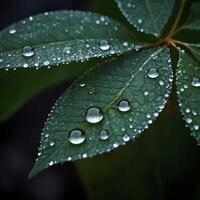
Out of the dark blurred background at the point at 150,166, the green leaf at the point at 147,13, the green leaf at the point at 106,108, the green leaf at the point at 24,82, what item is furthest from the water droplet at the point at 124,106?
the green leaf at the point at 24,82

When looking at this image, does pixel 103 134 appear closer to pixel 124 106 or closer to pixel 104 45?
pixel 124 106

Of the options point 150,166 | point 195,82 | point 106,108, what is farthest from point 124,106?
point 150,166

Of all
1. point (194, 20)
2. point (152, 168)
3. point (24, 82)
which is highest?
point (194, 20)

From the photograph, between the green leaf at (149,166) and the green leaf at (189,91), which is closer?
the green leaf at (189,91)

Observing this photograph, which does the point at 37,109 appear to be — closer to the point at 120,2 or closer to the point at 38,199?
the point at 38,199

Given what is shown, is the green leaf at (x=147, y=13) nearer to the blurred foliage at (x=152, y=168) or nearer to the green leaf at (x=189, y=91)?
the green leaf at (x=189, y=91)

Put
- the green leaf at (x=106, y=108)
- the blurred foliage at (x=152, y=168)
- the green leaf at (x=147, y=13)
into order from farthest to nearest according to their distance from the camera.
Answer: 1. the blurred foliage at (x=152, y=168)
2. the green leaf at (x=147, y=13)
3. the green leaf at (x=106, y=108)

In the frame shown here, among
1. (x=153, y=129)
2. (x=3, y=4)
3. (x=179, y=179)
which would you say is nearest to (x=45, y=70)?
(x=153, y=129)
